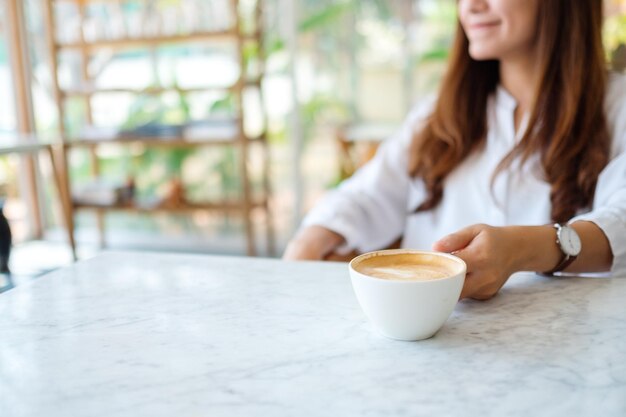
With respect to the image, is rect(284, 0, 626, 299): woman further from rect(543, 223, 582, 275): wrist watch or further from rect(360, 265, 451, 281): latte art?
rect(360, 265, 451, 281): latte art

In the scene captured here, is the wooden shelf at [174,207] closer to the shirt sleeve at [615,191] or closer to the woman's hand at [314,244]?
the woman's hand at [314,244]

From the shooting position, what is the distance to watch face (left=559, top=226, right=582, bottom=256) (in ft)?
A: 2.73

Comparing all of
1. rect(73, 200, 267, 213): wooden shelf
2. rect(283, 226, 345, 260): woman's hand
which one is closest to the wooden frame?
rect(73, 200, 267, 213): wooden shelf

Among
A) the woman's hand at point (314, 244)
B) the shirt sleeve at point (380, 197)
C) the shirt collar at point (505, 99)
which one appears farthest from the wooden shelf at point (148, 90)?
the woman's hand at point (314, 244)

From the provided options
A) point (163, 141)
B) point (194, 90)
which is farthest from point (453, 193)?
point (163, 141)

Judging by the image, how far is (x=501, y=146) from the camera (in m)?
1.28

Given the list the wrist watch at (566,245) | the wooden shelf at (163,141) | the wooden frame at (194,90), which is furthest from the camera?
the wooden shelf at (163,141)

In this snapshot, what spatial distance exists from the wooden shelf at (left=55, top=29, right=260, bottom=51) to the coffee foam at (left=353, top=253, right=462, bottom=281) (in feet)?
9.34

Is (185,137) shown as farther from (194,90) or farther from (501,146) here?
(501,146)

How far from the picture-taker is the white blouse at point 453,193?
3.90 feet

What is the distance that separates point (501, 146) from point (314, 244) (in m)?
0.49

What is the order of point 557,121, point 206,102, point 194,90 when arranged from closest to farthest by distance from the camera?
point 557,121 → point 194,90 → point 206,102

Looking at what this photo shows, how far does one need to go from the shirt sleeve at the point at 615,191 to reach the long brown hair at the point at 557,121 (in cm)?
2

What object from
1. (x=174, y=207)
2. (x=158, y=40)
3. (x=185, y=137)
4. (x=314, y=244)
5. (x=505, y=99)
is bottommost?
(x=174, y=207)
